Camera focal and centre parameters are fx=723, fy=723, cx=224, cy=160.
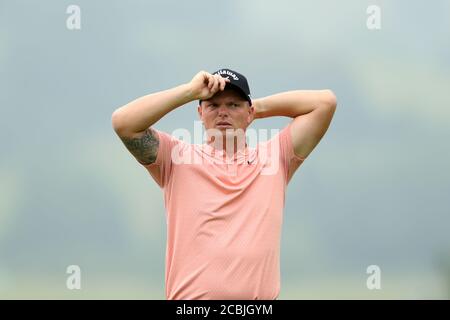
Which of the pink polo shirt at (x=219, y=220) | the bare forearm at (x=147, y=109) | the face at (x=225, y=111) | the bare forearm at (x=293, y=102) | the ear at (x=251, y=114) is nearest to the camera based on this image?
the pink polo shirt at (x=219, y=220)

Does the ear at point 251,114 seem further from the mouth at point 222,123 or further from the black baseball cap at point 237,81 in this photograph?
the mouth at point 222,123

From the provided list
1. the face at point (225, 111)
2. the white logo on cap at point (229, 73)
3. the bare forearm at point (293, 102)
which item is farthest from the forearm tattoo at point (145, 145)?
the bare forearm at point (293, 102)

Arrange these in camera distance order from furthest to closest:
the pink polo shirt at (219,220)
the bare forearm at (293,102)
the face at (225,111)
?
the bare forearm at (293,102) → the face at (225,111) → the pink polo shirt at (219,220)

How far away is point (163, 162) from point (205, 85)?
1.50 ft

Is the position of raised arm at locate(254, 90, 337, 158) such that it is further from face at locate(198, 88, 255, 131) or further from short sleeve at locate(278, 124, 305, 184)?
face at locate(198, 88, 255, 131)

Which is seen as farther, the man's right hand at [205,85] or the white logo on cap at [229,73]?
the white logo on cap at [229,73]

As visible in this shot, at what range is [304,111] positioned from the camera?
404 centimetres

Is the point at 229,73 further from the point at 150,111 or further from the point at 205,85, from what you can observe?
the point at 150,111

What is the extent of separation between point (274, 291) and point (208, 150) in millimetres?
823

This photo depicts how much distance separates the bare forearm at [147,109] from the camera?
3674 mm

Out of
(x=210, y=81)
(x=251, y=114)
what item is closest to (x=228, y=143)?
(x=251, y=114)

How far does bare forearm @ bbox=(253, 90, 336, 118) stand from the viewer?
4.03 m
